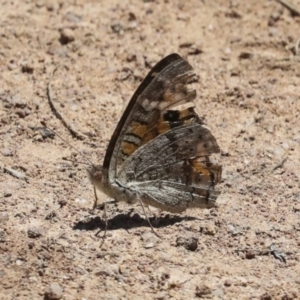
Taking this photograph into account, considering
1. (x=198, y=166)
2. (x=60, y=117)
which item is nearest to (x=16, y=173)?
(x=60, y=117)

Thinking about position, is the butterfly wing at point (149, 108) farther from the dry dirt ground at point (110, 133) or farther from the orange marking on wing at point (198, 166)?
the dry dirt ground at point (110, 133)

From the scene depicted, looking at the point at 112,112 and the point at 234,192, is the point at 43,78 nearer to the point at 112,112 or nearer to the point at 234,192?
the point at 112,112

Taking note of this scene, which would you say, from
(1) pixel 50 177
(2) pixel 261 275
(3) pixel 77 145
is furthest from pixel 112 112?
(2) pixel 261 275

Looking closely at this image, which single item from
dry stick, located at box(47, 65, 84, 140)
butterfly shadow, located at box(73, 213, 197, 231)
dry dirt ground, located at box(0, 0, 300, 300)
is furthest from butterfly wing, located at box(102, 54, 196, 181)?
dry stick, located at box(47, 65, 84, 140)

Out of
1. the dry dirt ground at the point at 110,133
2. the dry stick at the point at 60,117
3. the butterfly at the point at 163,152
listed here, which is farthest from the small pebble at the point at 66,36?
the butterfly at the point at 163,152

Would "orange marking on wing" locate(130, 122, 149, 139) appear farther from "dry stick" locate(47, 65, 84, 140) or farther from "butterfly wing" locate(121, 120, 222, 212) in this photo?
"dry stick" locate(47, 65, 84, 140)

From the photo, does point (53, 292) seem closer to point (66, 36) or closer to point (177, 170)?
point (177, 170)
